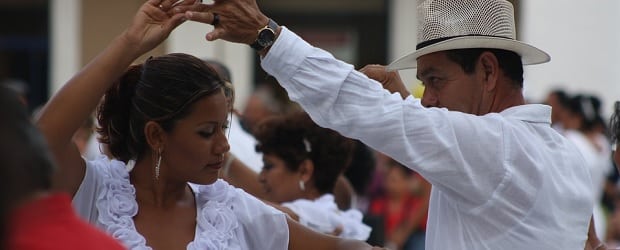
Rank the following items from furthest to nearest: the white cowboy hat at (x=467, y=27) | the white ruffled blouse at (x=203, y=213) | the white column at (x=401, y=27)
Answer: the white column at (x=401, y=27) → the white cowboy hat at (x=467, y=27) → the white ruffled blouse at (x=203, y=213)

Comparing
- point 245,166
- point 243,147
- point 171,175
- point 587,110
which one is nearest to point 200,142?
point 171,175

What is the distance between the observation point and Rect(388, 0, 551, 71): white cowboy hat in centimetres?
339

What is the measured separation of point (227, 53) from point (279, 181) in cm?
673

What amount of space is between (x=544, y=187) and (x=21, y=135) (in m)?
1.71

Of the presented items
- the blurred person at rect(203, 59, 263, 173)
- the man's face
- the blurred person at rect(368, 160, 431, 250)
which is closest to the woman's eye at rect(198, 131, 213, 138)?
the man's face

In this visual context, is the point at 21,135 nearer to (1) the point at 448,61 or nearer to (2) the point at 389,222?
(1) the point at 448,61

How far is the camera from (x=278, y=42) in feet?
9.95

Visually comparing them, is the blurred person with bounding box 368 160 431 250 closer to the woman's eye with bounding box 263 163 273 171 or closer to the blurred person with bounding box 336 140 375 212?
the blurred person with bounding box 336 140 375 212

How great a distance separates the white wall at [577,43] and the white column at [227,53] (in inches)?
119

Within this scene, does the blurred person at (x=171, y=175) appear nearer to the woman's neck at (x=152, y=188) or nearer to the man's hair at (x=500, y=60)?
the woman's neck at (x=152, y=188)

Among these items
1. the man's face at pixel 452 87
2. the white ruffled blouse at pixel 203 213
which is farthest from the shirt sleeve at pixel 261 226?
the man's face at pixel 452 87

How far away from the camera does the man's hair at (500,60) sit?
3.41 meters

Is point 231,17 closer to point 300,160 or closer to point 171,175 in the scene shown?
point 171,175

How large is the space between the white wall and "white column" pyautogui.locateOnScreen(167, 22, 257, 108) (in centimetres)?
303
